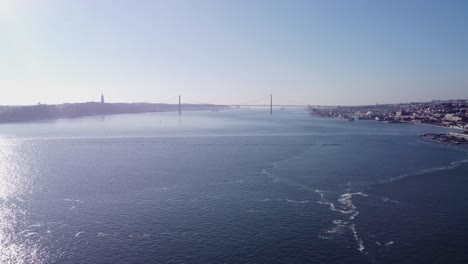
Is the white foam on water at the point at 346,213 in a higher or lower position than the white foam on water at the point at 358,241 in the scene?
higher

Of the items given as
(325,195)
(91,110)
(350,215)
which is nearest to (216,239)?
(350,215)

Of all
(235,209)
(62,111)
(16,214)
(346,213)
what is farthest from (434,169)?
(62,111)

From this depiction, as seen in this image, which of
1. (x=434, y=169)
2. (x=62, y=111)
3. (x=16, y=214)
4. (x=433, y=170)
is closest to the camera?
(x=16, y=214)

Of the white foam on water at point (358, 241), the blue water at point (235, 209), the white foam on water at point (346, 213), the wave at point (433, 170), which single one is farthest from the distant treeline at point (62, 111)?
the white foam on water at point (358, 241)

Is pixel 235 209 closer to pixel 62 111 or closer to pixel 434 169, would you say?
pixel 434 169

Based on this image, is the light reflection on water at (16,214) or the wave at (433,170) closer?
the light reflection on water at (16,214)

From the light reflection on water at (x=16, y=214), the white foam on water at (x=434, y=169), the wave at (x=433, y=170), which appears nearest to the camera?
the light reflection on water at (x=16, y=214)

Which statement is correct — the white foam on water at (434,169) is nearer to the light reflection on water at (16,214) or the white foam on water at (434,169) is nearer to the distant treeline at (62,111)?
the light reflection on water at (16,214)
